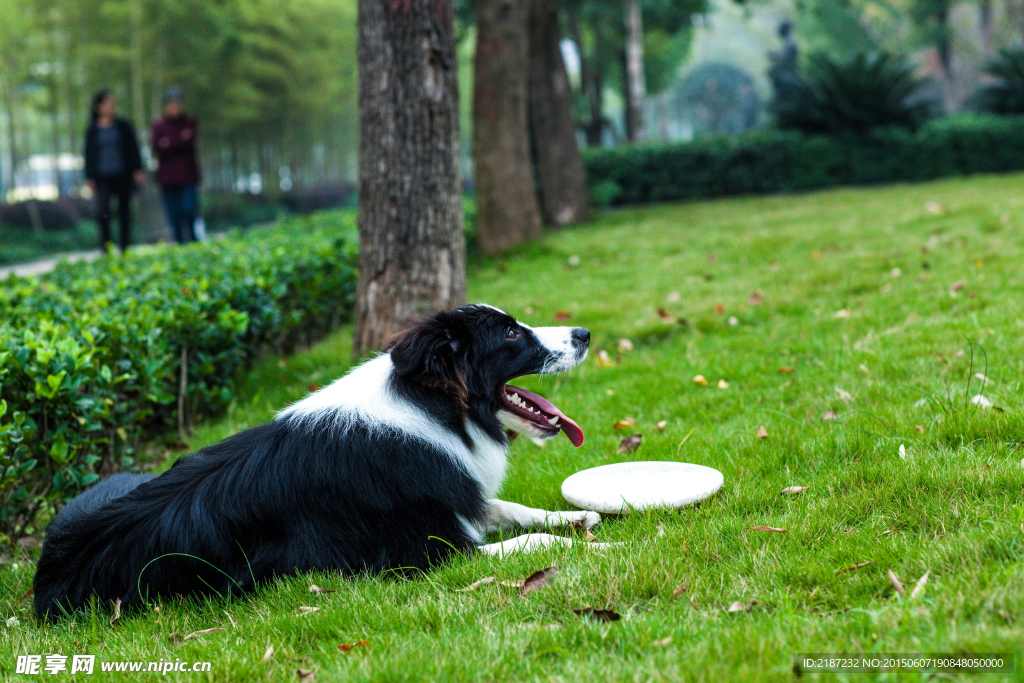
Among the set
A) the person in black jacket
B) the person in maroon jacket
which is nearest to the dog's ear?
the person in black jacket

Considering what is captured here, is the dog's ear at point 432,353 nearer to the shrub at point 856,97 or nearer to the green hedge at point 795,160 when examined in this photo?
the green hedge at point 795,160

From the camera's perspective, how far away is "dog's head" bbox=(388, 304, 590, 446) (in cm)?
299

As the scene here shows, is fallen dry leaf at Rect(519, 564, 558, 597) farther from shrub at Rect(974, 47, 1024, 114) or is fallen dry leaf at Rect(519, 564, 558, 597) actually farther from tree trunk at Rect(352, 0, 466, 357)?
shrub at Rect(974, 47, 1024, 114)

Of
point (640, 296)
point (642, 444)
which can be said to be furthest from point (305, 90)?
point (642, 444)

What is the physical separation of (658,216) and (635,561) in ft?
43.9

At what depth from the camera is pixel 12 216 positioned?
2081cm

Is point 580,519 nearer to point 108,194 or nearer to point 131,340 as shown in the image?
point 131,340

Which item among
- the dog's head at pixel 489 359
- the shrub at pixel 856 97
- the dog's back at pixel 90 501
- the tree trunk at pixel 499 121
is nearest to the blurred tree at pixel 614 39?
the shrub at pixel 856 97

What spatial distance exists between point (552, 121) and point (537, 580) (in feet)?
42.5

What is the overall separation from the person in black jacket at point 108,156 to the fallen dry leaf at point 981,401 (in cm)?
1012

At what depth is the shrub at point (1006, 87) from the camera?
55.4 feet

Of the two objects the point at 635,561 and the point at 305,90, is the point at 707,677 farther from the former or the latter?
the point at 305,90

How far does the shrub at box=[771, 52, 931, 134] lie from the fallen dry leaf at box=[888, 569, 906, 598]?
1689 cm

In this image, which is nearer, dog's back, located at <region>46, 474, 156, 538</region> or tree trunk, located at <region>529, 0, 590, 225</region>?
dog's back, located at <region>46, 474, 156, 538</region>
